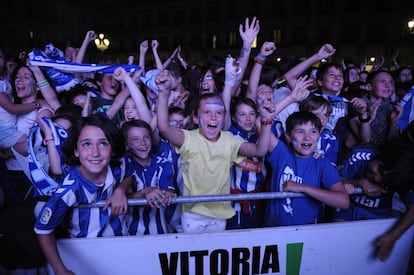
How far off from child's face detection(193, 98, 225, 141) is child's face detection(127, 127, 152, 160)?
540 millimetres

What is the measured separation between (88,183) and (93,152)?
24cm

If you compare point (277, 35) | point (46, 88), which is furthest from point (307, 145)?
point (277, 35)

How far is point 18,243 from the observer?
7.30 ft

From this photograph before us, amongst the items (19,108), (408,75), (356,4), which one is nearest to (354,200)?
(19,108)

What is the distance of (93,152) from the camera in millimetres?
2311

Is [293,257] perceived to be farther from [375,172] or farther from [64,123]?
[64,123]

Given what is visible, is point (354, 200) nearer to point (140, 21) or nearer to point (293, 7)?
point (293, 7)

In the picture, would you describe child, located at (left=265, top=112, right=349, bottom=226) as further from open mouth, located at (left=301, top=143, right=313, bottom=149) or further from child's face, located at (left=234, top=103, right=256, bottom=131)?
child's face, located at (left=234, top=103, right=256, bottom=131)

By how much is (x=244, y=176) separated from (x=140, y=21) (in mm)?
52964

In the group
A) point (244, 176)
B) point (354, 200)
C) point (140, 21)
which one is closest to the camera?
point (354, 200)

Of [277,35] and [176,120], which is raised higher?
[277,35]

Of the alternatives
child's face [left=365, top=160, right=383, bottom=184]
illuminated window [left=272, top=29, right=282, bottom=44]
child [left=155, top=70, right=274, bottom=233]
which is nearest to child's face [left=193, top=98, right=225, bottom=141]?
child [left=155, top=70, right=274, bottom=233]

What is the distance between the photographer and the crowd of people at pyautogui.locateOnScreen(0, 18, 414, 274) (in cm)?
231

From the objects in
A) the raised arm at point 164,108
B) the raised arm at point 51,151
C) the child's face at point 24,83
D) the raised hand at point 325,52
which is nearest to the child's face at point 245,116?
the raised arm at point 164,108
